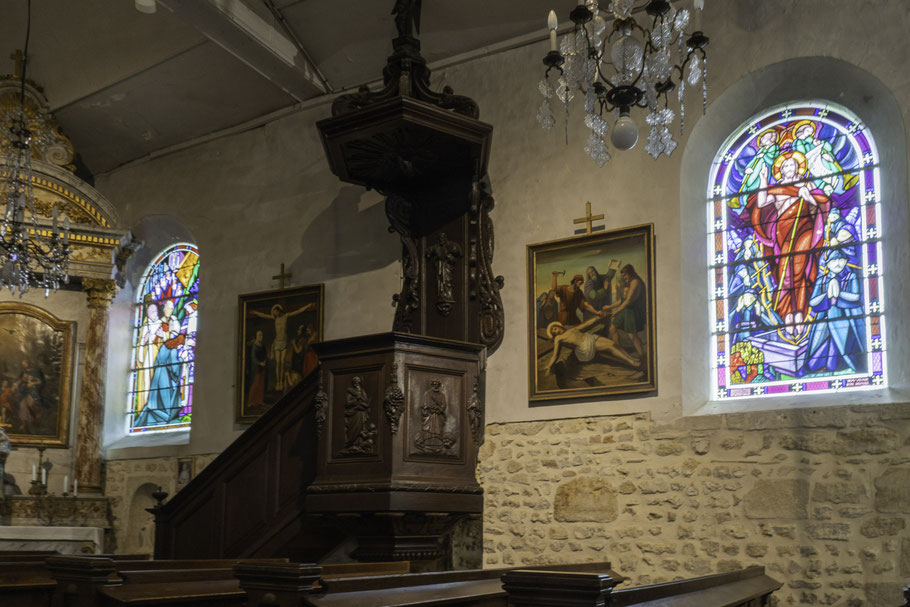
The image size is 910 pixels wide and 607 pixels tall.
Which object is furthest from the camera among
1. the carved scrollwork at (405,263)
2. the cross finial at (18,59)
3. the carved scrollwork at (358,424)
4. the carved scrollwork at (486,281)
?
the cross finial at (18,59)

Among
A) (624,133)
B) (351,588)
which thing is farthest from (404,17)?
(351,588)

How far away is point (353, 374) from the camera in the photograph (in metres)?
7.17

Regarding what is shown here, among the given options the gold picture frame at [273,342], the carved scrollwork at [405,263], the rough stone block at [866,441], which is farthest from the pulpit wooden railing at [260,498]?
the rough stone block at [866,441]

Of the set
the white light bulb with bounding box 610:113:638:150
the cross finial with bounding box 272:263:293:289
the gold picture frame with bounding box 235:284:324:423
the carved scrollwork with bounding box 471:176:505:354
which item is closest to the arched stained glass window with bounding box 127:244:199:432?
the gold picture frame with bounding box 235:284:324:423

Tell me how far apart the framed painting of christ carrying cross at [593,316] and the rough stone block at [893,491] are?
1.72 m

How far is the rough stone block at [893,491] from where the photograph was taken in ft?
20.9

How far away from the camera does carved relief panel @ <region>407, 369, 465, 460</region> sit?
22.9 feet

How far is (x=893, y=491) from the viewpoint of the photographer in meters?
6.42

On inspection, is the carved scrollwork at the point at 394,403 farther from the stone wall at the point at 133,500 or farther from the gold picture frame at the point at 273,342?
the stone wall at the point at 133,500

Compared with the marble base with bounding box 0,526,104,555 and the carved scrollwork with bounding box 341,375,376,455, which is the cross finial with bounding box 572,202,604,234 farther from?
the marble base with bounding box 0,526,104,555

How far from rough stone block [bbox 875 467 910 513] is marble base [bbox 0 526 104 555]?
23.0ft

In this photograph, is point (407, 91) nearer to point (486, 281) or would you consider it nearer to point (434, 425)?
point (486, 281)

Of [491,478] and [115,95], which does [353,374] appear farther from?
[115,95]

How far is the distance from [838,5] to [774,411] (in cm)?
302
